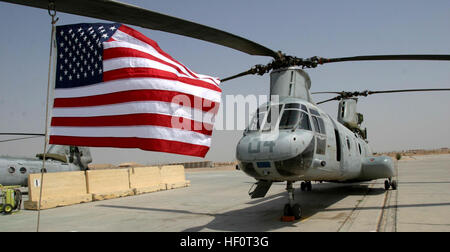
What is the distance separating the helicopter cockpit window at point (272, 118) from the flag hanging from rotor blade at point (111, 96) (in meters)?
1.91

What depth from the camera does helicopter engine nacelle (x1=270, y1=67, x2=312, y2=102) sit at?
8242mm

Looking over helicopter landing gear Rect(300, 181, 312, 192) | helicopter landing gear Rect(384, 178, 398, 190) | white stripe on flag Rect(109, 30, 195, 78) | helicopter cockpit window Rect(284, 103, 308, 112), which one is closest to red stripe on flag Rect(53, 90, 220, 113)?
white stripe on flag Rect(109, 30, 195, 78)

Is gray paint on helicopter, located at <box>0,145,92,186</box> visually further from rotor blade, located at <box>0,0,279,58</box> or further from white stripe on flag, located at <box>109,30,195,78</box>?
rotor blade, located at <box>0,0,279,58</box>

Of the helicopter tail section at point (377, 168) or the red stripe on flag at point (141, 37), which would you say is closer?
the red stripe on flag at point (141, 37)

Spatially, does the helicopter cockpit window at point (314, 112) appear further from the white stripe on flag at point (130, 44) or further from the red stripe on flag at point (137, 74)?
the white stripe on flag at point (130, 44)

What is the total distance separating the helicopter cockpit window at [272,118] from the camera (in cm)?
714

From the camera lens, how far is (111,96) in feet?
18.8

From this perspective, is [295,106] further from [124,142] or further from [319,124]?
[124,142]

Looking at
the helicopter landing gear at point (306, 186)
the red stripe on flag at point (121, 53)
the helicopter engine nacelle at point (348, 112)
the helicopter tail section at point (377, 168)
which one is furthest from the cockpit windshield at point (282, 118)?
the helicopter engine nacelle at point (348, 112)

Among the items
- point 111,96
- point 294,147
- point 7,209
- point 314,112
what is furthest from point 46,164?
point 294,147

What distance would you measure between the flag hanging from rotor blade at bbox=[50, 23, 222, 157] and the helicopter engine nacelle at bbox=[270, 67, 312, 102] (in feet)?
10.7

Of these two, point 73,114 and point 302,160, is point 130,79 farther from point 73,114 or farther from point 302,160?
point 302,160

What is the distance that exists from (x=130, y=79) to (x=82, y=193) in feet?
30.3

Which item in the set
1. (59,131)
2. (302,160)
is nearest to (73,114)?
(59,131)
